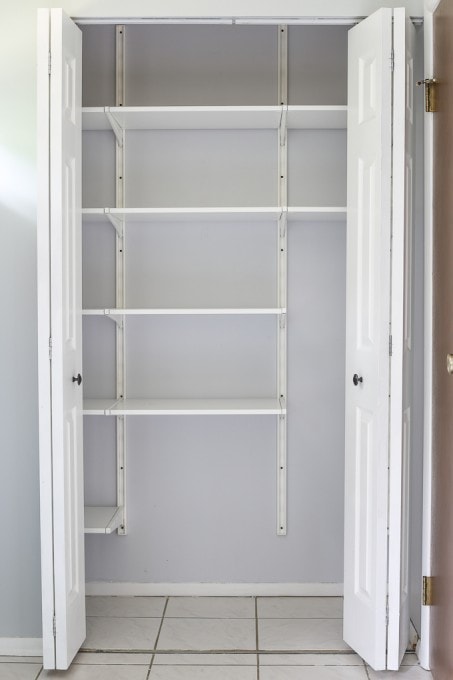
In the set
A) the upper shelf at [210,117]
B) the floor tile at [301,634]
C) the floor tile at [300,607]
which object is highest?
the upper shelf at [210,117]

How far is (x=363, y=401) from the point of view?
238 cm

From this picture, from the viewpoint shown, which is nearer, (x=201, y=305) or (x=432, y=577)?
(x=432, y=577)

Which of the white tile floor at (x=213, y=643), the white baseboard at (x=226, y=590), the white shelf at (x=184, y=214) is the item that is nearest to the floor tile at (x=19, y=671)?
the white tile floor at (x=213, y=643)

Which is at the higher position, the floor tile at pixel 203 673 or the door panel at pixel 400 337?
the door panel at pixel 400 337

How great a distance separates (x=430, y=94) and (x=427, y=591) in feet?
5.56

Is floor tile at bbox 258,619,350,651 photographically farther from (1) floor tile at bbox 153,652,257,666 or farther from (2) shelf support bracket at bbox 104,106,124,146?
(2) shelf support bracket at bbox 104,106,124,146

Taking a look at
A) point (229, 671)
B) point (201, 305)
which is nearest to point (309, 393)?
point (201, 305)

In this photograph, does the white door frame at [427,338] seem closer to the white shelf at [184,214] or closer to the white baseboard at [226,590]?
the white shelf at [184,214]

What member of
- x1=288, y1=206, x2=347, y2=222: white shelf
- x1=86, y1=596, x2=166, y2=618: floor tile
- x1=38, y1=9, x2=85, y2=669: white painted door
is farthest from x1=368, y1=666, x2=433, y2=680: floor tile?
x1=288, y1=206, x2=347, y2=222: white shelf

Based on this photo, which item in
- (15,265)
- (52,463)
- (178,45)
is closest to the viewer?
(52,463)

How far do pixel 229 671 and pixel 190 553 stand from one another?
694 mm

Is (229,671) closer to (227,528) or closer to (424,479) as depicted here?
(227,528)

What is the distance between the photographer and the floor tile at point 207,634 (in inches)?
101

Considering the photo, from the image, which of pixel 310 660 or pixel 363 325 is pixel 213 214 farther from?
pixel 310 660
